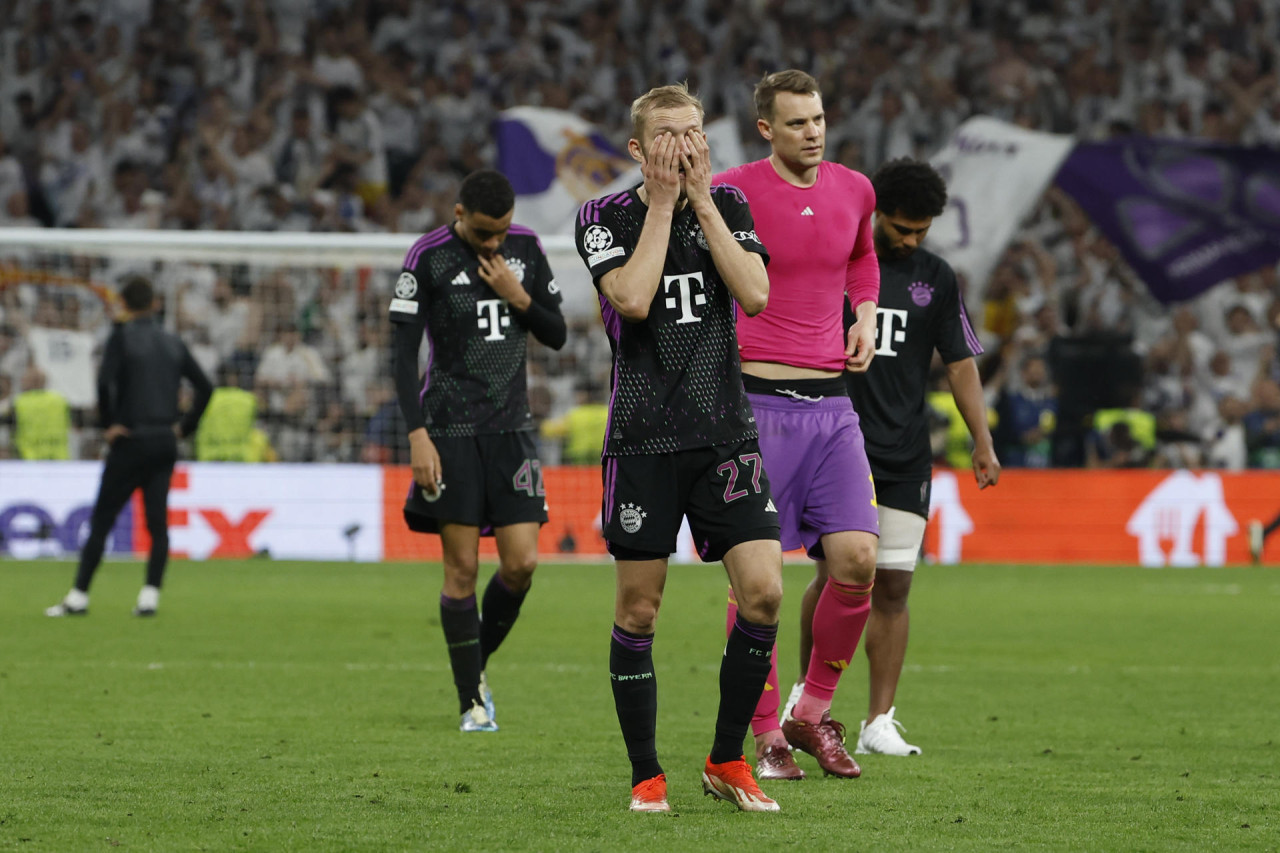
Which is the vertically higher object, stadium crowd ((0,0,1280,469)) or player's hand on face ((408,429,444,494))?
stadium crowd ((0,0,1280,469))

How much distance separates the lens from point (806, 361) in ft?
19.6


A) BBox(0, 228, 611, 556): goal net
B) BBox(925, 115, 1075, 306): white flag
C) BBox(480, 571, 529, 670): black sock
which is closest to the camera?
BBox(480, 571, 529, 670): black sock

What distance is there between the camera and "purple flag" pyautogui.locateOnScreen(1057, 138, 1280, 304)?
17641 millimetres

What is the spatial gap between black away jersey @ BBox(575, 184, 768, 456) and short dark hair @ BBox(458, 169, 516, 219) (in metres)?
2.11

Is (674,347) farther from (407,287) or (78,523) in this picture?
(78,523)

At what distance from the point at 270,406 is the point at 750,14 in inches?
371

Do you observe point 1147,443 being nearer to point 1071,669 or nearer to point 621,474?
point 1071,669

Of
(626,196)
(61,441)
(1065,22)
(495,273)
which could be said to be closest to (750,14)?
(1065,22)

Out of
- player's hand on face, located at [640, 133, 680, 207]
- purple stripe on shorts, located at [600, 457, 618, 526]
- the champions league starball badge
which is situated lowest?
purple stripe on shorts, located at [600, 457, 618, 526]

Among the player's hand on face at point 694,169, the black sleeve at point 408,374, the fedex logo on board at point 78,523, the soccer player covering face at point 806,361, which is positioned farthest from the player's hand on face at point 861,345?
the fedex logo on board at point 78,523

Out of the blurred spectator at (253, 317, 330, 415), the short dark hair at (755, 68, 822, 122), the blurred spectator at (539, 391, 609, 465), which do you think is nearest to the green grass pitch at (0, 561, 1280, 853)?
the short dark hair at (755, 68, 822, 122)

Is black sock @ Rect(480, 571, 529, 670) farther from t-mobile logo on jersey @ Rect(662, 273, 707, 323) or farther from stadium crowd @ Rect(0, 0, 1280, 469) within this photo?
stadium crowd @ Rect(0, 0, 1280, 469)

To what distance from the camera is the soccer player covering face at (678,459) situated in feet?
16.3

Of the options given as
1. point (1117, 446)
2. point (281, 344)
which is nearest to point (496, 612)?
point (281, 344)
